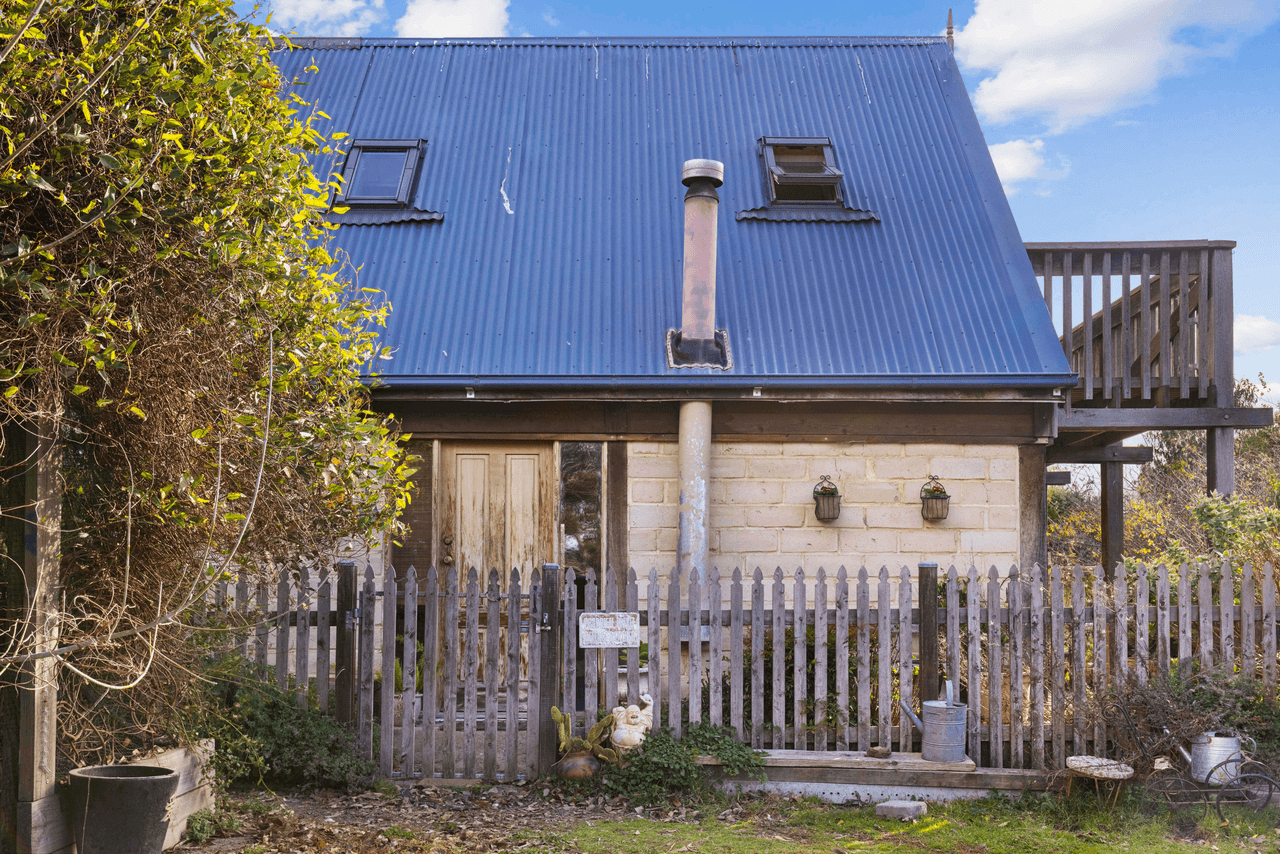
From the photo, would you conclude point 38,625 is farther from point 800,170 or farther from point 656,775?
point 800,170

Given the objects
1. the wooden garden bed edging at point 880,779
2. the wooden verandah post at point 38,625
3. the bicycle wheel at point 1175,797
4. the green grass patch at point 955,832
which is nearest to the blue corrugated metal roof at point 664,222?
the wooden garden bed edging at point 880,779

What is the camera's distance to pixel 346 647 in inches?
228

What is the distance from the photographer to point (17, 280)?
9.55 feet

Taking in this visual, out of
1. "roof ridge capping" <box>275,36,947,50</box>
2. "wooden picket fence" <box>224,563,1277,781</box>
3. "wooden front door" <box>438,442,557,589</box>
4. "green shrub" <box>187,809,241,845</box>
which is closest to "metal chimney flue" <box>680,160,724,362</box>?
"wooden front door" <box>438,442,557,589</box>

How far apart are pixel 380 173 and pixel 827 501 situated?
6.00 metres

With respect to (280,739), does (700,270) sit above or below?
above

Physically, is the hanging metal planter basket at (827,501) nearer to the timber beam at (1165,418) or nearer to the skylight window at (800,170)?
the timber beam at (1165,418)

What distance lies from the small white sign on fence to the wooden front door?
2.08 meters

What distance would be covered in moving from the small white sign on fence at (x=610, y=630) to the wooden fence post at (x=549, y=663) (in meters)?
0.19

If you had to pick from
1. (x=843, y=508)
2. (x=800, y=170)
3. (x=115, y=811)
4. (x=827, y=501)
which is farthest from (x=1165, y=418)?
(x=115, y=811)

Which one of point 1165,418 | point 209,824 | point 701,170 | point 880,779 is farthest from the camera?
point 1165,418

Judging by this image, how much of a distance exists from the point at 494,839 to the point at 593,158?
7.49m

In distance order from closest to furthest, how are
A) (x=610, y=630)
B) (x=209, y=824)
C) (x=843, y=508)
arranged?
A: (x=209, y=824)
(x=610, y=630)
(x=843, y=508)

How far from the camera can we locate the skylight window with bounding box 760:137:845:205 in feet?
30.8
